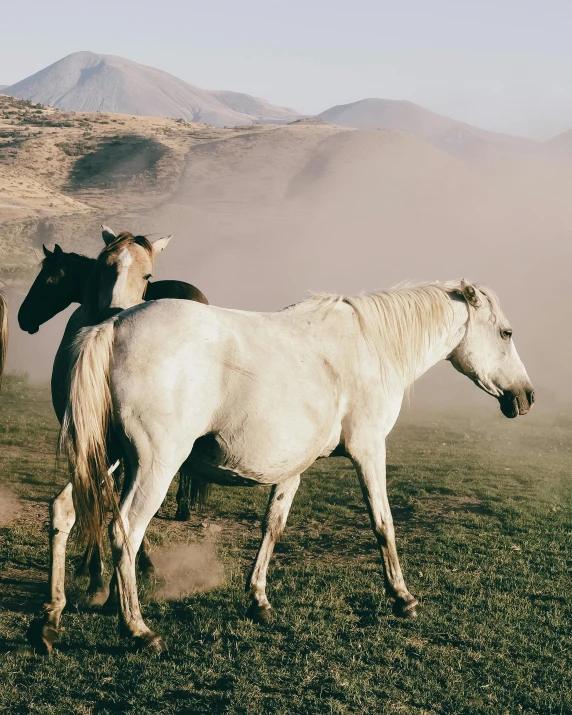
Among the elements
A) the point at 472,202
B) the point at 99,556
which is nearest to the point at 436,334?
the point at 99,556

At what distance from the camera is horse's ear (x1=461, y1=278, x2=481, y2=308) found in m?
6.60

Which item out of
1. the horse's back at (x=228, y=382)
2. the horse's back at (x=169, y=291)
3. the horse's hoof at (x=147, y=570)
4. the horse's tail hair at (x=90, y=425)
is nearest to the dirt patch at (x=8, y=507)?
the horse's hoof at (x=147, y=570)

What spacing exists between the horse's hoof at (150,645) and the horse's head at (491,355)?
3446 mm

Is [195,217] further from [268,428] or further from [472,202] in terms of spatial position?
[268,428]

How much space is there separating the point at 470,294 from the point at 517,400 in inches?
41.5

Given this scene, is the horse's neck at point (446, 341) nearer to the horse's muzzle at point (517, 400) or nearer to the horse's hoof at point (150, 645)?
the horse's muzzle at point (517, 400)

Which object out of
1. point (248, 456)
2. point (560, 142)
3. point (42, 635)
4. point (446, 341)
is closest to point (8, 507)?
point (42, 635)

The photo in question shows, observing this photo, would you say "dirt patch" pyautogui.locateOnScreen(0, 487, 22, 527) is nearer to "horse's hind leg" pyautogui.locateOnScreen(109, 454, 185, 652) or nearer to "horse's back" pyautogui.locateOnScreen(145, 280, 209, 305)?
"horse's back" pyautogui.locateOnScreen(145, 280, 209, 305)

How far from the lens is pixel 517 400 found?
6.86m

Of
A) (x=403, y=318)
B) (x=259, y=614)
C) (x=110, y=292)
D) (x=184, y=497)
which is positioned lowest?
(x=184, y=497)

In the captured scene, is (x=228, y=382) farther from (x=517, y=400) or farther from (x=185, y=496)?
(x=185, y=496)

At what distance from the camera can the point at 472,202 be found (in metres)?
70.1

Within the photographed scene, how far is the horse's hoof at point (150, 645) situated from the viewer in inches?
197

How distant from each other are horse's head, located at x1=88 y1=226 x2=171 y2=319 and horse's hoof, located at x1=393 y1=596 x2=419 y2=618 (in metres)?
3.22
